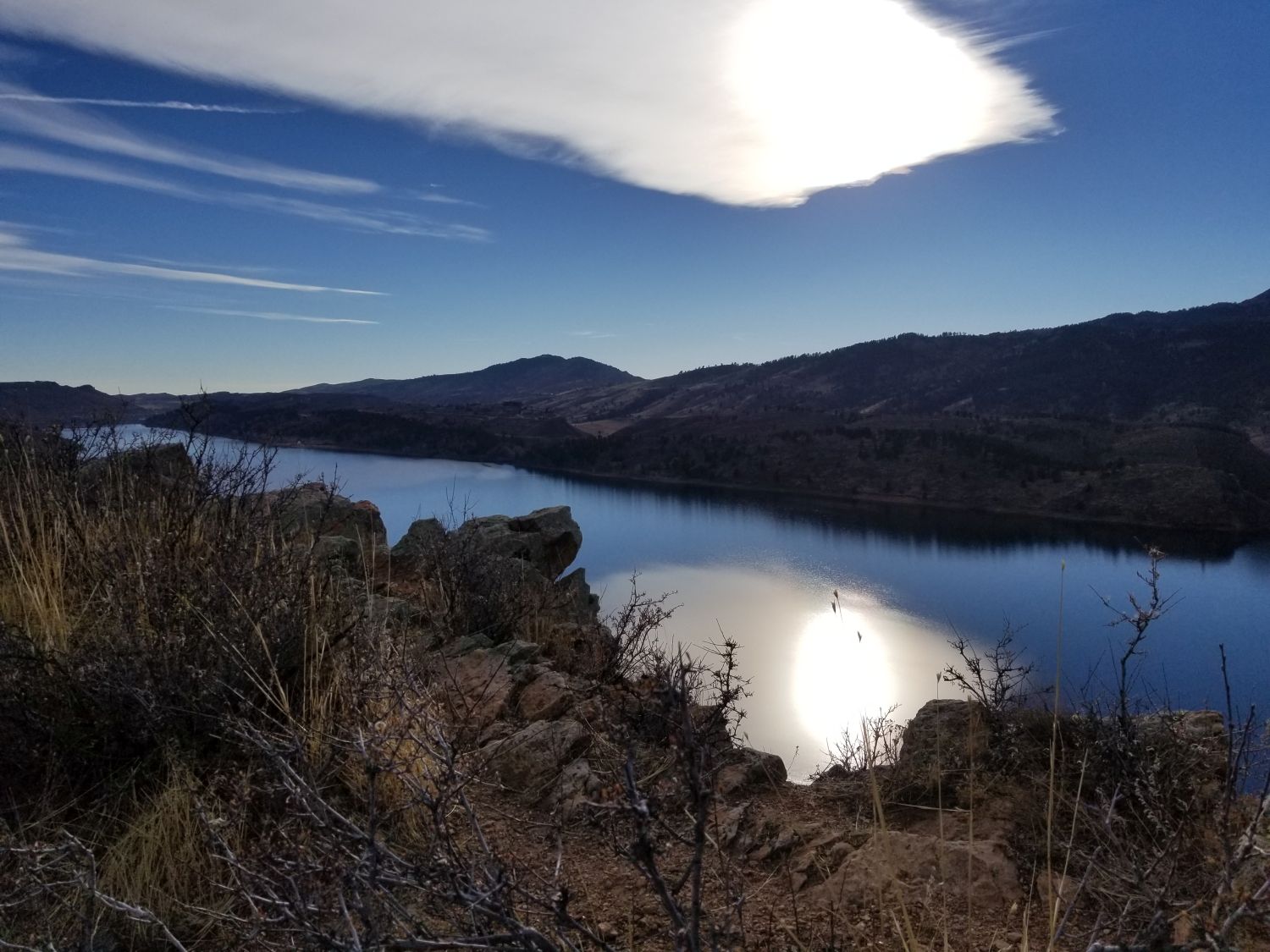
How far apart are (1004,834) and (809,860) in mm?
843

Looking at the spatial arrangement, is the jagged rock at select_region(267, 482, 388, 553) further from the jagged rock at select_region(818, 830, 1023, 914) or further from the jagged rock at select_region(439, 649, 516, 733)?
the jagged rock at select_region(818, 830, 1023, 914)

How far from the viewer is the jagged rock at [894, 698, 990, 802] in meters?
3.49

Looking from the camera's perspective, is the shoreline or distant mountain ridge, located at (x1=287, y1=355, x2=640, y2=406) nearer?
the shoreline

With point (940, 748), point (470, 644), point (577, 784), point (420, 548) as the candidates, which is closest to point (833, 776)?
point (940, 748)

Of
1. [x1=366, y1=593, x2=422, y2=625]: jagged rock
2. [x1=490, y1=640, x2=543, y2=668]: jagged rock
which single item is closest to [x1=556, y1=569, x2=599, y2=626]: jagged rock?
[x1=490, y1=640, x2=543, y2=668]: jagged rock

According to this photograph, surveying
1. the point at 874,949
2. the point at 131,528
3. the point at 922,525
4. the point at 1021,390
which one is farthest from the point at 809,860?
the point at 1021,390

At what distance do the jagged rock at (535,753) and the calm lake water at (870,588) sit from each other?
2322 millimetres

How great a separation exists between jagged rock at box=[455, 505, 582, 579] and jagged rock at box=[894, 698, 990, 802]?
5359mm

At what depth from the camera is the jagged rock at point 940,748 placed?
3488mm

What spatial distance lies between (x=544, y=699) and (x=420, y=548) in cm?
393

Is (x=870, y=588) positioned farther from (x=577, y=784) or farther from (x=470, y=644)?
(x=577, y=784)

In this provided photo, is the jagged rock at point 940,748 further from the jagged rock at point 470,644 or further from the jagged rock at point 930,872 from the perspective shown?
the jagged rock at point 470,644

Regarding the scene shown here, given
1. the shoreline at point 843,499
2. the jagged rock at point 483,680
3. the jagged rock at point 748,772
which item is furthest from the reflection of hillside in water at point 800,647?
the shoreline at point 843,499

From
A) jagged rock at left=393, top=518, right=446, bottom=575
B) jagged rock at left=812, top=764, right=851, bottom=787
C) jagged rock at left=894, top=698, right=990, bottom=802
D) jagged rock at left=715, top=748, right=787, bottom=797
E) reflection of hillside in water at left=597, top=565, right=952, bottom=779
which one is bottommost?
reflection of hillside in water at left=597, top=565, right=952, bottom=779
